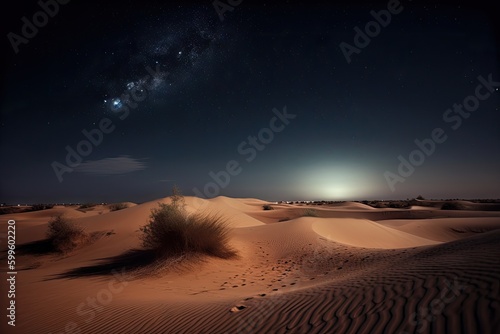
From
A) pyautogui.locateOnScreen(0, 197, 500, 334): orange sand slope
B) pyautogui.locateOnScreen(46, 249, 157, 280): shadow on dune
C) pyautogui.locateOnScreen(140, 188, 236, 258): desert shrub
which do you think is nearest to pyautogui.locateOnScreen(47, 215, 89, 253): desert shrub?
pyautogui.locateOnScreen(0, 197, 500, 334): orange sand slope

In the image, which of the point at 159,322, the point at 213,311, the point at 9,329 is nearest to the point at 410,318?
the point at 213,311

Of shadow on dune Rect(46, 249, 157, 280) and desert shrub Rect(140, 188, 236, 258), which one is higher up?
desert shrub Rect(140, 188, 236, 258)

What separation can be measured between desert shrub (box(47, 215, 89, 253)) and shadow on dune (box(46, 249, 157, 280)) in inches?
148

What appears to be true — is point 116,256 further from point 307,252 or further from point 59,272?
point 307,252

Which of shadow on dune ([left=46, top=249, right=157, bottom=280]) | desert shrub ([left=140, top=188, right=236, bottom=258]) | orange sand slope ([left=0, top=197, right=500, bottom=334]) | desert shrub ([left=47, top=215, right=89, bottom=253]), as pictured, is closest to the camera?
orange sand slope ([left=0, top=197, right=500, bottom=334])

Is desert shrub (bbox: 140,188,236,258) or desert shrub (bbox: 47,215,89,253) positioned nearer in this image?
desert shrub (bbox: 140,188,236,258)

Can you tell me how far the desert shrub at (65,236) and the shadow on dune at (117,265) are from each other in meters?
3.75

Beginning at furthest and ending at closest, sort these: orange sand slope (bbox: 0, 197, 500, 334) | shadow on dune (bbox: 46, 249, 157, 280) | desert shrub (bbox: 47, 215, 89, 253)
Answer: desert shrub (bbox: 47, 215, 89, 253)
shadow on dune (bbox: 46, 249, 157, 280)
orange sand slope (bbox: 0, 197, 500, 334)

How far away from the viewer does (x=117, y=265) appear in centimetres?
971

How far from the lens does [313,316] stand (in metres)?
3.69

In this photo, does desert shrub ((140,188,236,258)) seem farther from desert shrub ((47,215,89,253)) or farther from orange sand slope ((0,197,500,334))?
desert shrub ((47,215,89,253))

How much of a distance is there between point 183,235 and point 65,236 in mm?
7984

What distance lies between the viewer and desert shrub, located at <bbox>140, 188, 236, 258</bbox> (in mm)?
9555

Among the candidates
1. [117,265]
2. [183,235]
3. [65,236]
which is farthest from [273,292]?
[65,236]
